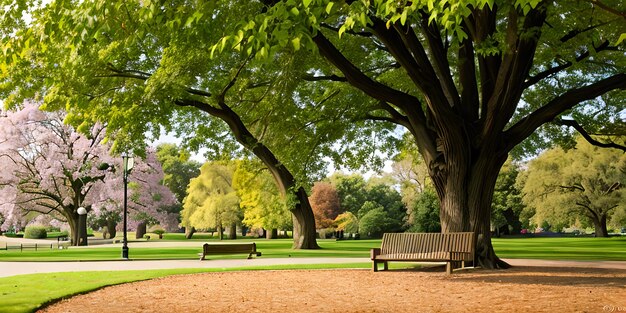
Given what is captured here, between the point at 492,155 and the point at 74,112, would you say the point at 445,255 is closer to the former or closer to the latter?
the point at 492,155

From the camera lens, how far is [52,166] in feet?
142

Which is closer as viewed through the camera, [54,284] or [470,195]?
[54,284]

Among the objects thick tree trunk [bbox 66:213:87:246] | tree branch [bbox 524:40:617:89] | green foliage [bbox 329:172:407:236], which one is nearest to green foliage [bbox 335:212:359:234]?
green foliage [bbox 329:172:407:236]

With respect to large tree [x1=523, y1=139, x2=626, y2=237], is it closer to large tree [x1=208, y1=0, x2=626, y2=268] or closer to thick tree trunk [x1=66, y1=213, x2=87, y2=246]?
thick tree trunk [x1=66, y1=213, x2=87, y2=246]

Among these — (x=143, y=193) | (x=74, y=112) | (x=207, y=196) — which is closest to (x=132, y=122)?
(x=74, y=112)

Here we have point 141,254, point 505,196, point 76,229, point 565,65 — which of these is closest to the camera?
point 565,65

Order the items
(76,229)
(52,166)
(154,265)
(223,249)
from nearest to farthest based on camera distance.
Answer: (154,265) → (223,249) → (52,166) → (76,229)

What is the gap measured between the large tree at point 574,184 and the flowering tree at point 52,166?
1439 inches

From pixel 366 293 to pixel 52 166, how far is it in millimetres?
35633

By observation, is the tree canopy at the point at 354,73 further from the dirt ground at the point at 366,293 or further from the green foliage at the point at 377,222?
A: the green foliage at the point at 377,222

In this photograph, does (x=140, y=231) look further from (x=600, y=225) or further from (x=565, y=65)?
(x=565, y=65)

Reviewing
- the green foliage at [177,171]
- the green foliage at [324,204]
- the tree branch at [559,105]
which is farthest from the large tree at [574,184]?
the green foliage at [177,171]

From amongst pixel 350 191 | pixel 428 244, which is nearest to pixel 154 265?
pixel 428 244

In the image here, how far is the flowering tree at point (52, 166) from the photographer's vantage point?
142 feet
